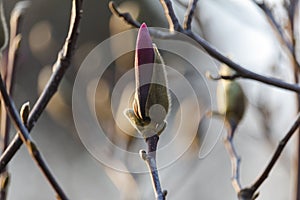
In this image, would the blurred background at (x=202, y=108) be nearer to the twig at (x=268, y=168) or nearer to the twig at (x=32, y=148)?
the twig at (x=268, y=168)

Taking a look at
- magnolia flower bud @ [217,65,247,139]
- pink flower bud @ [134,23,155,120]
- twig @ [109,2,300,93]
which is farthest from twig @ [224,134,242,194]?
pink flower bud @ [134,23,155,120]

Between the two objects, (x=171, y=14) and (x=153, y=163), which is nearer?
(x=153, y=163)

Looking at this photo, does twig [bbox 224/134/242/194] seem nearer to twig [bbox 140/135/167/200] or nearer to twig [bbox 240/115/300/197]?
twig [bbox 240/115/300/197]

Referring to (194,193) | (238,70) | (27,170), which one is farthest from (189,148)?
(27,170)

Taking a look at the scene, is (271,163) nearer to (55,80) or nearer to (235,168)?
(235,168)

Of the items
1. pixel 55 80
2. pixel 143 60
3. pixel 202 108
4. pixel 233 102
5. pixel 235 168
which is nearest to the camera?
pixel 143 60

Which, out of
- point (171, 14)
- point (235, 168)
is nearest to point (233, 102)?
point (235, 168)

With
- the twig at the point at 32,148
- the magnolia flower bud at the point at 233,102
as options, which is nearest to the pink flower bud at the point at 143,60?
the twig at the point at 32,148

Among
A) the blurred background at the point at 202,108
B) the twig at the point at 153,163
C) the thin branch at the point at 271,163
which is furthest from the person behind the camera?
the blurred background at the point at 202,108
